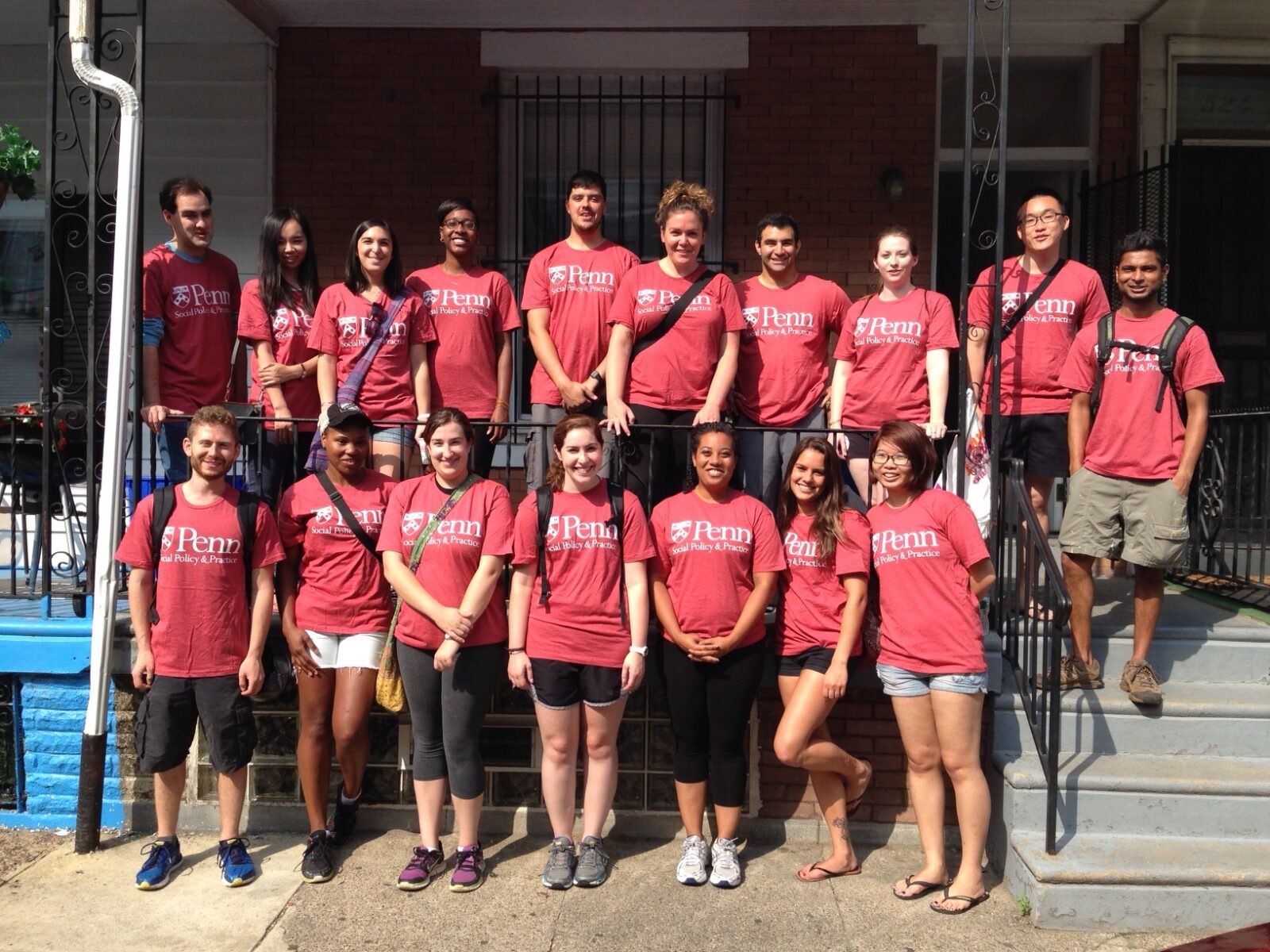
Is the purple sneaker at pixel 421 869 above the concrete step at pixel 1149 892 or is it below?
below

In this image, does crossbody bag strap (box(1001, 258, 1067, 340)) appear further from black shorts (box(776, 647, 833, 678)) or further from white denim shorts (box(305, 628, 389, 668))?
white denim shorts (box(305, 628, 389, 668))

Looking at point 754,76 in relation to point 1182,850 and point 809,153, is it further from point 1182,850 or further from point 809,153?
point 1182,850

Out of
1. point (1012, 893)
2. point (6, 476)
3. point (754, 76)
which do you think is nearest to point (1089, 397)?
point (1012, 893)

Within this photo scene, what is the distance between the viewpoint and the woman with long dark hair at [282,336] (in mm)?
5258

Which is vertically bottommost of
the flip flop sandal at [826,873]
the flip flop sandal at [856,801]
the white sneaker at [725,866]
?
the flip flop sandal at [826,873]

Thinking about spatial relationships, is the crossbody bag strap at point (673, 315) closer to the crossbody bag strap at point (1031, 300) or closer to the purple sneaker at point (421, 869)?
the crossbody bag strap at point (1031, 300)

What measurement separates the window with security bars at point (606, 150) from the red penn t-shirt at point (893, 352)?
2.91 metres

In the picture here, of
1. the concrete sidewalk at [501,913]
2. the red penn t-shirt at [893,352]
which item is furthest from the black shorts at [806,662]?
the red penn t-shirt at [893,352]

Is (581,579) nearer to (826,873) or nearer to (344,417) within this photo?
(344,417)

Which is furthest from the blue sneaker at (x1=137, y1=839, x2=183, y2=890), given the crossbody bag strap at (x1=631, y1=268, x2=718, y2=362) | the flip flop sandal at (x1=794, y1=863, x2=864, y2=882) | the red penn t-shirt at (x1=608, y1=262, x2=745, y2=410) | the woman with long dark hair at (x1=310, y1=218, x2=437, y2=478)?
the crossbody bag strap at (x1=631, y1=268, x2=718, y2=362)

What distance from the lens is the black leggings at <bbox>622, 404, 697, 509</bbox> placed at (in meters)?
5.01

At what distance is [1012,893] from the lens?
4520 millimetres

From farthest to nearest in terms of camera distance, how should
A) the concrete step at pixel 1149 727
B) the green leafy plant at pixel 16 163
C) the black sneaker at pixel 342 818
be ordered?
the green leafy plant at pixel 16 163, the black sneaker at pixel 342 818, the concrete step at pixel 1149 727

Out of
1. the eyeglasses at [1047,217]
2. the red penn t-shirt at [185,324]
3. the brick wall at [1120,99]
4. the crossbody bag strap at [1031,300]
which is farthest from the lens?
the brick wall at [1120,99]
